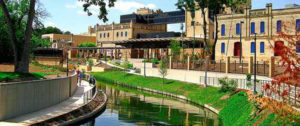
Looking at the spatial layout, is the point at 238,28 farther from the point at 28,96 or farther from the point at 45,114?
the point at 28,96

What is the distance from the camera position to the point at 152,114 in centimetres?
3056

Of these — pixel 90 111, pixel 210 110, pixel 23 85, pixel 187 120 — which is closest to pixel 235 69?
pixel 210 110

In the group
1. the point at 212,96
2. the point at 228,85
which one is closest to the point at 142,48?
the point at 212,96

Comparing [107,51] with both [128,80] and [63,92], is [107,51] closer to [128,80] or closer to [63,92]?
[128,80]

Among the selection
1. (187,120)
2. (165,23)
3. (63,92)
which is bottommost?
(187,120)

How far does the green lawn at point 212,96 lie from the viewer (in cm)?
2258

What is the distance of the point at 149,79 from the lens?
176ft

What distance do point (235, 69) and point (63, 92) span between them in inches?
831

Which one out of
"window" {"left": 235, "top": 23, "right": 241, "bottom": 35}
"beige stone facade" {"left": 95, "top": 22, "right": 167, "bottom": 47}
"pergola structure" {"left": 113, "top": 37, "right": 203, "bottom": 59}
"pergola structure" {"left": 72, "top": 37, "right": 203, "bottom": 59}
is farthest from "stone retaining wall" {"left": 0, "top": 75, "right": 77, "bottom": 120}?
"beige stone facade" {"left": 95, "top": 22, "right": 167, "bottom": 47}

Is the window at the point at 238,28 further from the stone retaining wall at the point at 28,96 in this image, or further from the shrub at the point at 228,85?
the stone retaining wall at the point at 28,96

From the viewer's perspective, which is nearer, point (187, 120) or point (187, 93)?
point (187, 120)

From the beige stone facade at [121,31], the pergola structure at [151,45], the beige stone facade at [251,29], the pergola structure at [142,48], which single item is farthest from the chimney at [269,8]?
the beige stone facade at [121,31]

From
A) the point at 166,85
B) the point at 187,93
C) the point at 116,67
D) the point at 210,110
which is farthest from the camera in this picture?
the point at 116,67

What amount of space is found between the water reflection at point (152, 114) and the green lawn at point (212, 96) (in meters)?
1.33
